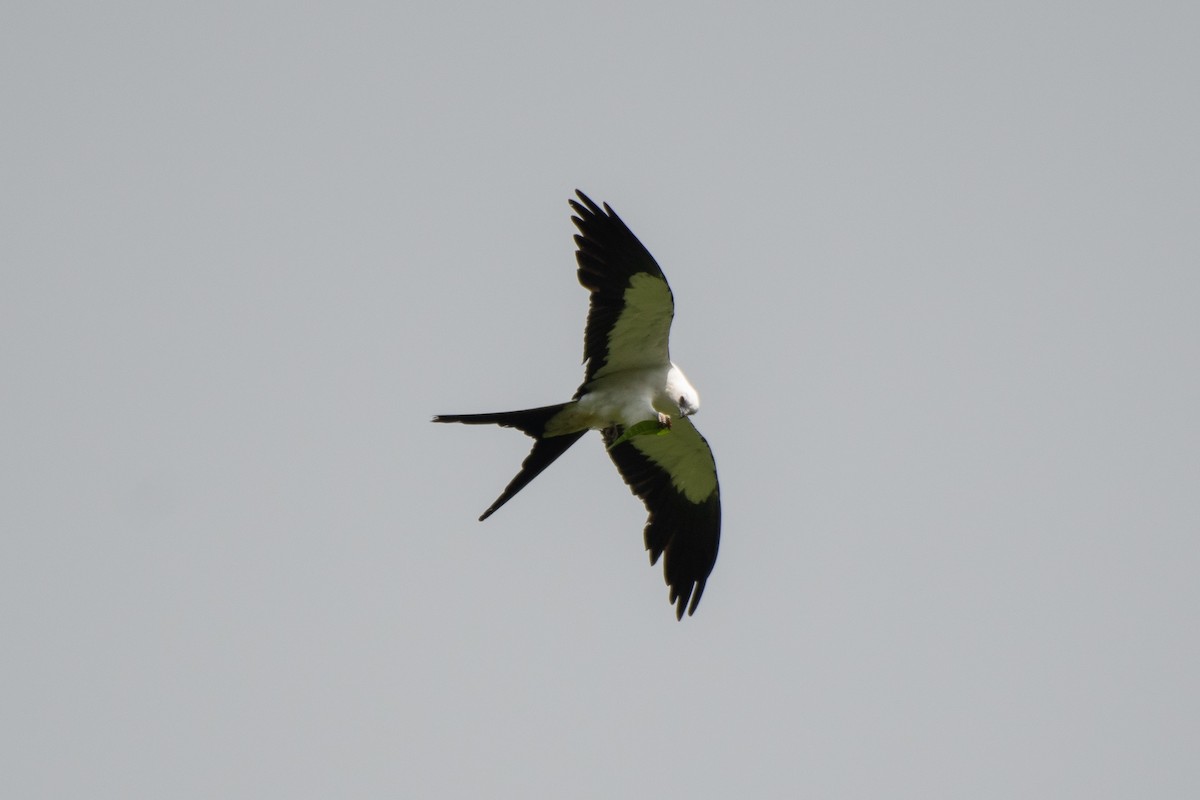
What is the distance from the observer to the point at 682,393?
984 cm

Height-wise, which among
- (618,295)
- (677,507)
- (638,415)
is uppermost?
(618,295)

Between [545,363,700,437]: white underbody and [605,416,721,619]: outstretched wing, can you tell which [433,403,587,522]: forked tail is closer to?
[545,363,700,437]: white underbody

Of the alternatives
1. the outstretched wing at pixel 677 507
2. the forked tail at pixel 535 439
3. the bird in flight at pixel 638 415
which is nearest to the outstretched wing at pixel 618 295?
the bird in flight at pixel 638 415

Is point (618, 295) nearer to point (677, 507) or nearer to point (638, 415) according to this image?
point (638, 415)

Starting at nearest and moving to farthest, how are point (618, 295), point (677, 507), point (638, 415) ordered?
point (618, 295) < point (638, 415) < point (677, 507)

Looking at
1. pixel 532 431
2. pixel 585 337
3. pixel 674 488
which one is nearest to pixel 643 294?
pixel 585 337

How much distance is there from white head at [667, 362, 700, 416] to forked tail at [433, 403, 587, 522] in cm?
73

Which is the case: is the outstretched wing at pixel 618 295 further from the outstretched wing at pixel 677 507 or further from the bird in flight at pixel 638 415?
the outstretched wing at pixel 677 507

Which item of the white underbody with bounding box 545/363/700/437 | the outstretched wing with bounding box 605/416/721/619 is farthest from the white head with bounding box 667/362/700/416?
the outstretched wing with bounding box 605/416/721/619

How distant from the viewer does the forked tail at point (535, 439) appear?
942cm

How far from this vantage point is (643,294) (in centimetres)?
936

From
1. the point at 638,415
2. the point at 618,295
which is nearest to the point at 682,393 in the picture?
the point at 638,415

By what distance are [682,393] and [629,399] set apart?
14.6 inches

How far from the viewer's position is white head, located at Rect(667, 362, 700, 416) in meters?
9.83
